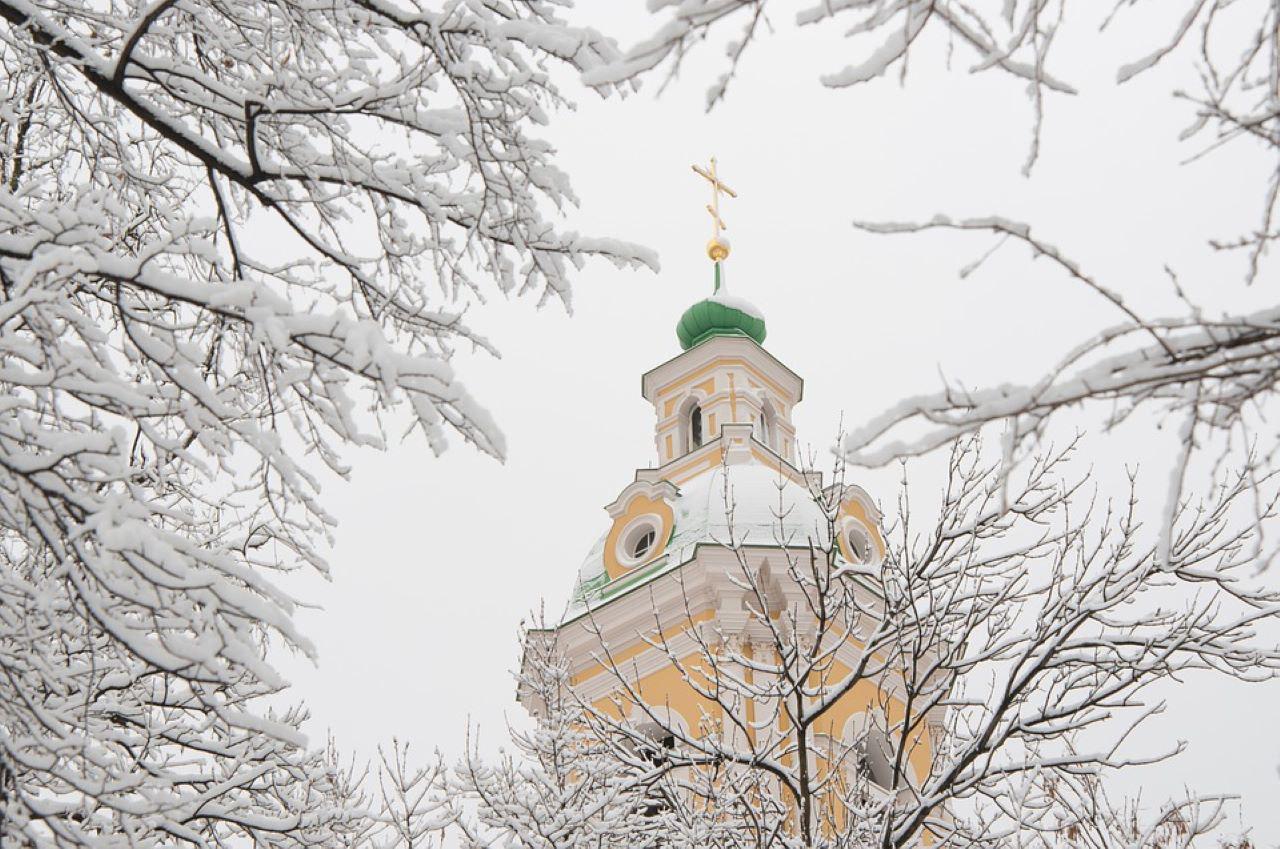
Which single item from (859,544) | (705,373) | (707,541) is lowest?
(707,541)

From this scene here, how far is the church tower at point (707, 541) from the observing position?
54.2 ft

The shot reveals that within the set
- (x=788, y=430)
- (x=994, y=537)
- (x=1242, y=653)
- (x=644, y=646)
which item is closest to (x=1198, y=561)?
(x=1242, y=653)

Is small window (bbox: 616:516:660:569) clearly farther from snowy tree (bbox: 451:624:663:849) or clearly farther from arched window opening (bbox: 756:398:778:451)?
snowy tree (bbox: 451:624:663:849)

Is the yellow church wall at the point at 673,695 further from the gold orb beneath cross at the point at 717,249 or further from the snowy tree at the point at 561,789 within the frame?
the gold orb beneath cross at the point at 717,249

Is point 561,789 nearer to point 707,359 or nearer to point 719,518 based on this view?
point 719,518

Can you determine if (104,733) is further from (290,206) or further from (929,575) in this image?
(929,575)

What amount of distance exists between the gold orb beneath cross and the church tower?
2152mm

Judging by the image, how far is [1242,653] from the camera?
757cm

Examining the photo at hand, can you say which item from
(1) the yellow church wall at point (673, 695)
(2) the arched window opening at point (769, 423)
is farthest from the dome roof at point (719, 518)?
(2) the arched window opening at point (769, 423)

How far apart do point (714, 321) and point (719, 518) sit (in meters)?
6.60

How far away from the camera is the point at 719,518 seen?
736 inches

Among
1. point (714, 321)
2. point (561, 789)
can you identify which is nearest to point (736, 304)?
point (714, 321)

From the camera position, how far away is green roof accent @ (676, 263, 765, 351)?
80.9 ft

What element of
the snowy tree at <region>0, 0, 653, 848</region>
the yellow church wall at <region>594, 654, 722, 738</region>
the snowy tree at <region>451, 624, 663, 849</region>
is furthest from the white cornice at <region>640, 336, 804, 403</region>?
the snowy tree at <region>0, 0, 653, 848</region>
